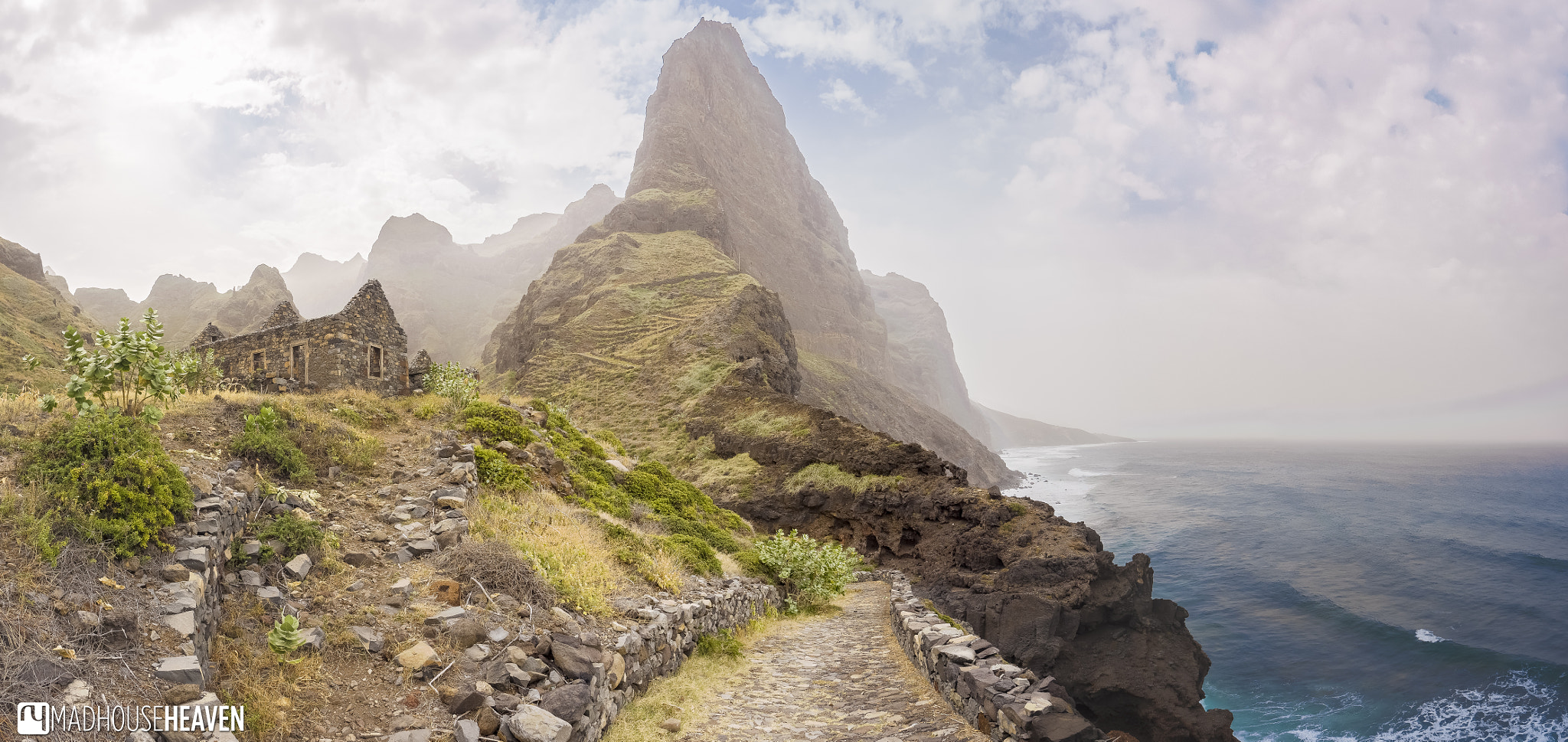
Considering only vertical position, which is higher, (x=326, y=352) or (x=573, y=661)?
(x=326, y=352)

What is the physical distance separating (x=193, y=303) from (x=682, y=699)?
4864 inches

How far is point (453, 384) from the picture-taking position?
63.3 feet

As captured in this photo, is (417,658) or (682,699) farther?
(682,699)

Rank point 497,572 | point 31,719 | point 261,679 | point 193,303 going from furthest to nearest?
1. point 193,303
2. point 497,572
3. point 261,679
4. point 31,719

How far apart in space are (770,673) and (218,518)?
8567 mm

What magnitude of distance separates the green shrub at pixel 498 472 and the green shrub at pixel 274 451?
2.95 metres

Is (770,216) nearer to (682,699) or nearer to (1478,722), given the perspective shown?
(1478,722)

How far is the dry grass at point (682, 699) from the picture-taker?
8.09 meters

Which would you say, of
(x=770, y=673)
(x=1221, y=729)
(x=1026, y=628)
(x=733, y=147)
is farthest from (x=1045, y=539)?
(x=733, y=147)

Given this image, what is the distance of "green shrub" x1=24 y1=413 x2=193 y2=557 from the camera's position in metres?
6.34

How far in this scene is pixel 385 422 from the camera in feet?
51.0

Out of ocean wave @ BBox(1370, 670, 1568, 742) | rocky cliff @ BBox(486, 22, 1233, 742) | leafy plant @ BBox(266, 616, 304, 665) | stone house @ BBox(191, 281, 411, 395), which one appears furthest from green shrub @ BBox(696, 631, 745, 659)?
ocean wave @ BBox(1370, 670, 1568, 742)

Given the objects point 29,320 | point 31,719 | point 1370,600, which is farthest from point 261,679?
point 29,320

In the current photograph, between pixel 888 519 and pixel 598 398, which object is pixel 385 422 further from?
pixel 598 398
